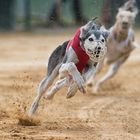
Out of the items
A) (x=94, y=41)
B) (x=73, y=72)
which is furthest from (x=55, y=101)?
(x=94, y=41)

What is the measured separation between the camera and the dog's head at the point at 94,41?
6.24 meters

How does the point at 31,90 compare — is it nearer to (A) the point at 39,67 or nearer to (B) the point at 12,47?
(A) the point at 39,67

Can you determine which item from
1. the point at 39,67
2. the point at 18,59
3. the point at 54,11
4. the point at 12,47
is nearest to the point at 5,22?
the point at 54,11

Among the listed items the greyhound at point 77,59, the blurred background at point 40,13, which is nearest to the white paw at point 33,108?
the greyhound at point 77,59

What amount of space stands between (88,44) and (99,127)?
0.98 m

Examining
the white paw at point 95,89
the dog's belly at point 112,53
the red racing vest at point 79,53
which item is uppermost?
the red racing vest at point 79,53

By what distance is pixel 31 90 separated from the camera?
30.2 ft

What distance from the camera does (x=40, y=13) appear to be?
64.5 feet

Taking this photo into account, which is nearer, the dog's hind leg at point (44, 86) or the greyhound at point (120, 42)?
the dog's hind leg at point (44, 86)

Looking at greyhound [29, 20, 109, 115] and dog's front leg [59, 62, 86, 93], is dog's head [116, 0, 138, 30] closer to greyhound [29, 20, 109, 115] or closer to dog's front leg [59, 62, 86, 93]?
greyhound [29, 20, 109, 115]

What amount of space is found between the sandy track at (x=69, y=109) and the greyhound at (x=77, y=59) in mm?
380

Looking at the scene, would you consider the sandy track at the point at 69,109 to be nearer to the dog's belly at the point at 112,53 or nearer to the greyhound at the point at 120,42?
the greyhound at the point at 120,42

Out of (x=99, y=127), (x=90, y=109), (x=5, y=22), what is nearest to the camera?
(x=99, y=127)

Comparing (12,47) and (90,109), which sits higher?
(90,109)
